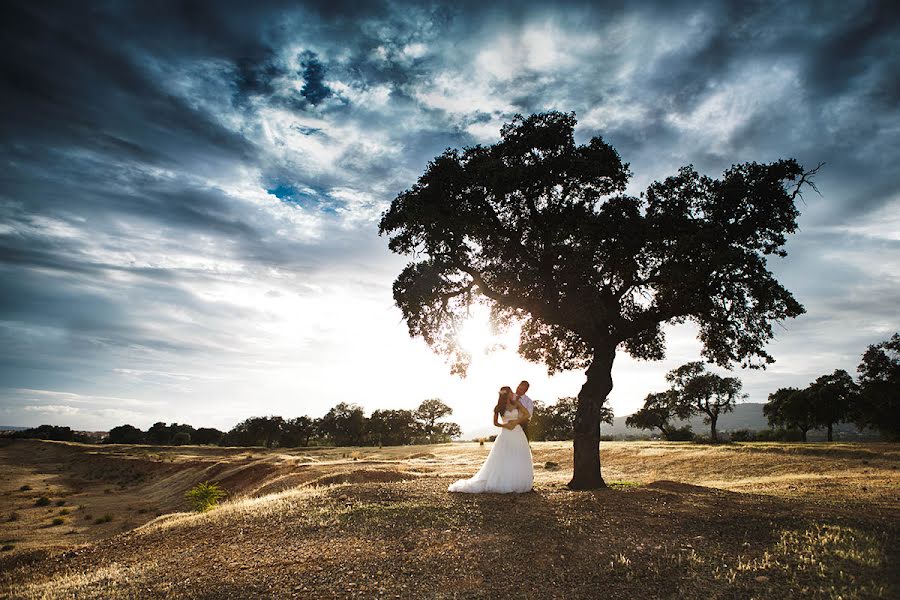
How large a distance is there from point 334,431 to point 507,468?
9725cm

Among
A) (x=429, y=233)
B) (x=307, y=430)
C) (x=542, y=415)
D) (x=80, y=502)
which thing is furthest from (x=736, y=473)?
(x=307, y=430)

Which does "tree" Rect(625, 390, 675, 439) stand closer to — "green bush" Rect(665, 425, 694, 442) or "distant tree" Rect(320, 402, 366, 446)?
"green bush" Rect(665, 425, 694, 442)

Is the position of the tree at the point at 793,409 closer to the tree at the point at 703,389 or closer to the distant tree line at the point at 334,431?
the tree at the point at 703,389

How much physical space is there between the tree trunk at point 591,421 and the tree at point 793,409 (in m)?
67.9

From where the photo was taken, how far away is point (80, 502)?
41.3 metres

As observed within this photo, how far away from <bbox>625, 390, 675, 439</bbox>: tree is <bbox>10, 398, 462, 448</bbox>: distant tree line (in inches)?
1746

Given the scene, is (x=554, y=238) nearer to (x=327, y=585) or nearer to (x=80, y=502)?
(x=327, y=585)

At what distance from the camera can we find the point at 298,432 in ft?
348

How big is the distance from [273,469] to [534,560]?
109ft

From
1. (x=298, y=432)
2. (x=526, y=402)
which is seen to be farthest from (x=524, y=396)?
(x=298, y=432)

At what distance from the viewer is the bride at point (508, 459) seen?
15328 millimetres

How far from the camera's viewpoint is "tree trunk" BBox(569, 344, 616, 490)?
17.3m

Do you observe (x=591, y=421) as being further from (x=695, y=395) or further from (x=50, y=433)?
(x=50, y=433)

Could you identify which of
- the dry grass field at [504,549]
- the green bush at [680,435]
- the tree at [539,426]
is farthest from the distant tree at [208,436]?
the dry grass field at [504,549]
